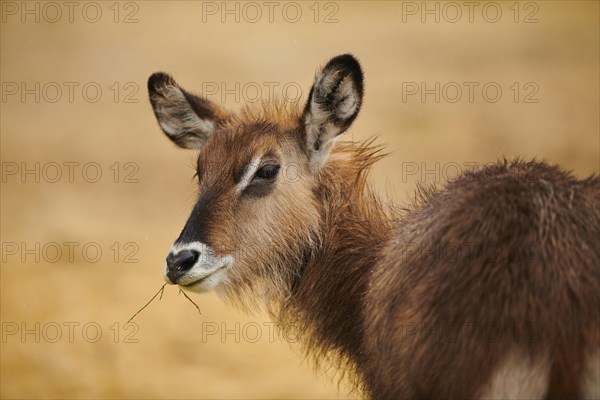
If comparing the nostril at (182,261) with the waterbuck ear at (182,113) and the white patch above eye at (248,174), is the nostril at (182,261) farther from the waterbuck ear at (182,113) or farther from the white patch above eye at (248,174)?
the waterbuck ear at (182,113)

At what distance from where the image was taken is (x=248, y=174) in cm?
781

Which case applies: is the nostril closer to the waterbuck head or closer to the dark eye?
the waterbuck head

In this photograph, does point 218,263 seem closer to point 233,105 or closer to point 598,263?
point 598,263

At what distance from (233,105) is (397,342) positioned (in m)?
17.2

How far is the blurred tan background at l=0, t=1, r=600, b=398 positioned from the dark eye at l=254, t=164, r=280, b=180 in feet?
16.9

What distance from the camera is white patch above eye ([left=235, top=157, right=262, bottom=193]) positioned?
307 inches

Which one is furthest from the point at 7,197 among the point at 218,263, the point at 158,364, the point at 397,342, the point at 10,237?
the point at 397,342

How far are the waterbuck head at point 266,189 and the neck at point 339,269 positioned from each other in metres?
0.12

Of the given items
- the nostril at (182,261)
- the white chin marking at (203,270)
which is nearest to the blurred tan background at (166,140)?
the white chin marking at (203,270)

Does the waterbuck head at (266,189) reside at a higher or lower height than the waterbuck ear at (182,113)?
lower

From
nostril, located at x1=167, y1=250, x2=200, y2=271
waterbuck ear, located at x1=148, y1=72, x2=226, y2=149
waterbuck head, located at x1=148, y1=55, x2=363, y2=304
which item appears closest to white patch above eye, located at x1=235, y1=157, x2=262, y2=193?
waterbuck head, located at x1=148, y1=55, x2=363, y2=304

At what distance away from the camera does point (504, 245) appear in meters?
5.40

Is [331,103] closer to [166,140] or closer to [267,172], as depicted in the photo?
[267,172]

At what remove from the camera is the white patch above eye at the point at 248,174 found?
7789mm
